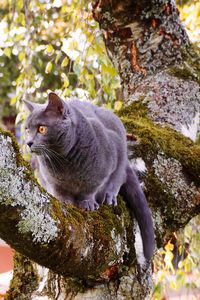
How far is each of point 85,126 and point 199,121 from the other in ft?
2.30

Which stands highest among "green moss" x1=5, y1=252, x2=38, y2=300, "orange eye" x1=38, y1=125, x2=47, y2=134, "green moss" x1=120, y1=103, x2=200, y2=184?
"orange eye" x1=38, y1=125, x2=47, y2=134

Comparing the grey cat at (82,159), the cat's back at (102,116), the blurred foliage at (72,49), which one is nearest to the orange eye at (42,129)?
the grey cat at (82,159)

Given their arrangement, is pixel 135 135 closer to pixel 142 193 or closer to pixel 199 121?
pixel 142 193

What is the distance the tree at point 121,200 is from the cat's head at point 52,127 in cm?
24

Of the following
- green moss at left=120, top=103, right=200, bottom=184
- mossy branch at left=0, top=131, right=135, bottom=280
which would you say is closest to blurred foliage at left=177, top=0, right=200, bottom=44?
green moss at left=120, top=103, right=200, bottom=184

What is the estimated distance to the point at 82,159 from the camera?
4.75 feet

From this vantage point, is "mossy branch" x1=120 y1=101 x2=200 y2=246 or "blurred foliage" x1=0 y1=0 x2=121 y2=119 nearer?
"mossy branch" x1=120 y1=101 x2=200 y2=246

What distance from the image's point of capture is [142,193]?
4.67 ft

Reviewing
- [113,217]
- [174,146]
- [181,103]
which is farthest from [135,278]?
[181,103]

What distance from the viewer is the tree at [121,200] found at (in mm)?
912

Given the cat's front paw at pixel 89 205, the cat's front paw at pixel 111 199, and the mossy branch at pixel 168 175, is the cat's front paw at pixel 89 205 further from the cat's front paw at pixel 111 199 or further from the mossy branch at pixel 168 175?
the mossy branch at pixel 168 175

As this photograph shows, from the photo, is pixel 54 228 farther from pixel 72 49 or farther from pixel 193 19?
pixel 193 19

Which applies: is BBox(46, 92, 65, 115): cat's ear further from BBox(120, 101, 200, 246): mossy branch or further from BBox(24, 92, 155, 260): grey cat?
BBox(120, 101, 200, 246): mossy branch

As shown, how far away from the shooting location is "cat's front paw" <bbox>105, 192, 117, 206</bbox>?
4.45 feet
